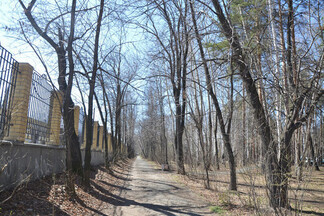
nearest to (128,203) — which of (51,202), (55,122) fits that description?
(51,202)

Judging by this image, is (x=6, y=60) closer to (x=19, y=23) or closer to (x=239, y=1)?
(x=19, y=23)

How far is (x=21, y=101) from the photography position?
254 inches

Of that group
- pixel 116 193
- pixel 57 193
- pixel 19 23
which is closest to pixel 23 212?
pixel 57 193

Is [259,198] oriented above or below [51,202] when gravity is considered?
above

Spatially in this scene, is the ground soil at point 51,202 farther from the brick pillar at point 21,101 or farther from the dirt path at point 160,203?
the brick pillar at point 21,101

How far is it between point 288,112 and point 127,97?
77.3 ft

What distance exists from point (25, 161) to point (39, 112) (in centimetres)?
198

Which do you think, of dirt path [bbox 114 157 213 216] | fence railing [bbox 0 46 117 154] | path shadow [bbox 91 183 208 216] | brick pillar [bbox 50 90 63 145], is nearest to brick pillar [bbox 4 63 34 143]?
fence railing [bbox 0 46 117 154]

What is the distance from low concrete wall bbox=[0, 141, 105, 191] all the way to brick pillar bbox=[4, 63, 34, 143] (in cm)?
34

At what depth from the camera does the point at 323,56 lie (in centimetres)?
547

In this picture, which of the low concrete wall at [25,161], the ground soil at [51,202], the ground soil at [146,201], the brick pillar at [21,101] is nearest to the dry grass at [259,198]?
the ground soil at [146,201]

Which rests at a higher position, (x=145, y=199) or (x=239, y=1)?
(x=239, y=1)

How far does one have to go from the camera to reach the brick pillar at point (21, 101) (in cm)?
630

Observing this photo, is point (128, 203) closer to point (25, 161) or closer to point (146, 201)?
point (146, 201)
